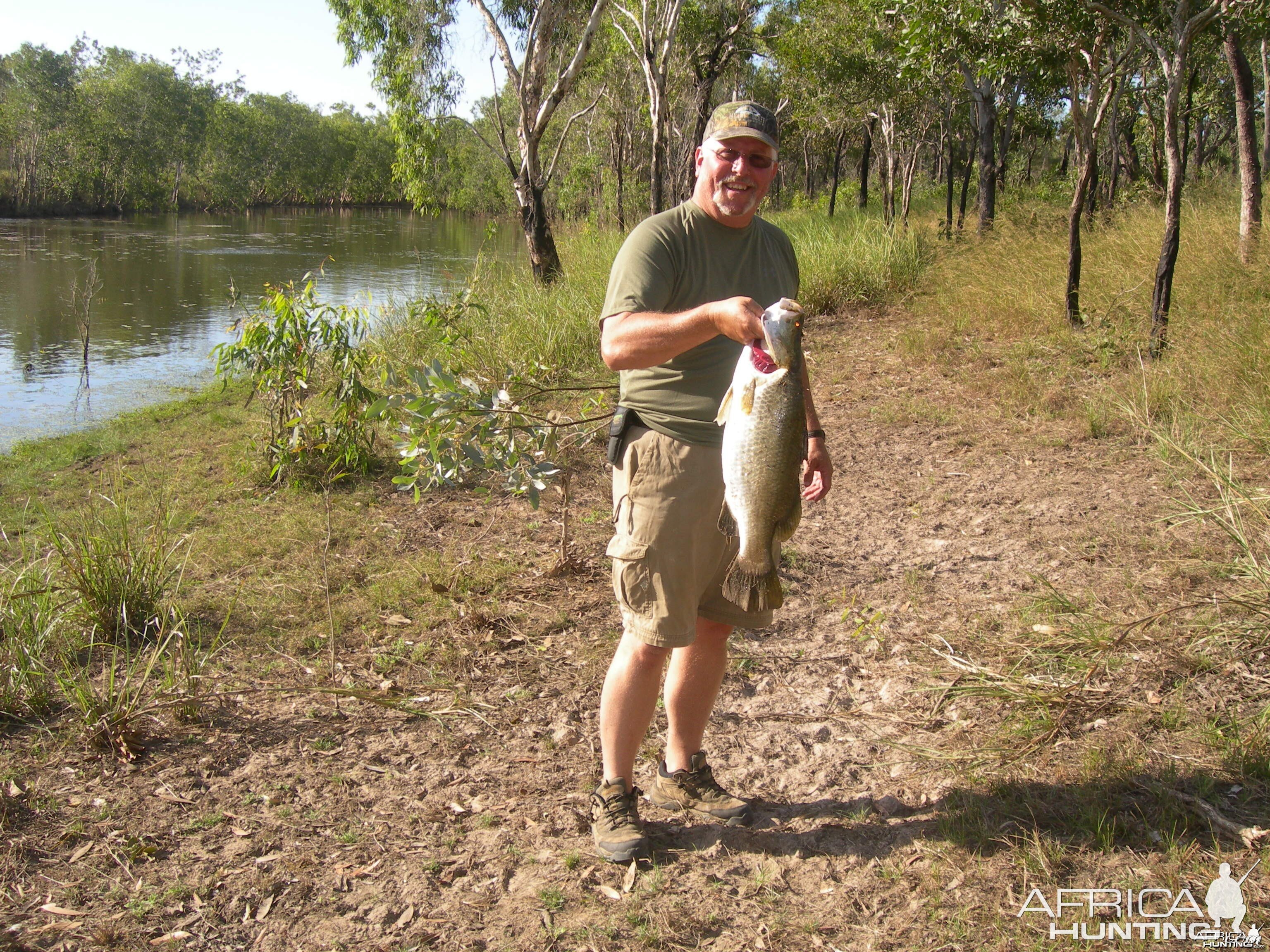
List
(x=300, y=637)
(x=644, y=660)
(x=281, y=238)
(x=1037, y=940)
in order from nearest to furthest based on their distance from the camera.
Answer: (x=1037, y=940) < (x=644, y=660) < (x=300, y=637) < (x=281, y=238)

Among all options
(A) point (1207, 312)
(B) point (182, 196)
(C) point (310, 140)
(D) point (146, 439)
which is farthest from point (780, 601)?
(C) point (310, 140)

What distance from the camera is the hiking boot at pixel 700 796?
108 inches

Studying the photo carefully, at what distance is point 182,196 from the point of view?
194 feet

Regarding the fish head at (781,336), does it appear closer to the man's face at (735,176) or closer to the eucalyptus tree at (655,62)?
the man's face at (735,176)

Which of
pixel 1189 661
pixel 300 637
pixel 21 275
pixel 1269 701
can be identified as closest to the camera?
pixel 1269 701

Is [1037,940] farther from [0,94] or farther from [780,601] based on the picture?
[0,94]

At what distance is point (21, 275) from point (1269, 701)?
25019mm

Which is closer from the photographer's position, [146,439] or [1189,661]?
[1189,661]

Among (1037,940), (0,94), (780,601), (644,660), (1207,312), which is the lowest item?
(1037,940)

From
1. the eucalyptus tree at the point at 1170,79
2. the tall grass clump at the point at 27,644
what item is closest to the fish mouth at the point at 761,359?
the tall grass clump at the point at 27,644

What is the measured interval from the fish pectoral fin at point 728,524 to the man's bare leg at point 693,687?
1.25 feet

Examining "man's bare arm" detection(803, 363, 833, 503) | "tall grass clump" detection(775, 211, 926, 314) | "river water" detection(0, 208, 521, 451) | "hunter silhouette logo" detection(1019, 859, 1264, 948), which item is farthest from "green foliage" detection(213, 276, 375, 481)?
"tall grass clump" detection(775, 211, 926, 314)

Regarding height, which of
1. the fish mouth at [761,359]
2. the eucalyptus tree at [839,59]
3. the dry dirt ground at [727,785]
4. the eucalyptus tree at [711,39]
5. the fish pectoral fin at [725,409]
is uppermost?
the eucalyptus tree at [711,39]

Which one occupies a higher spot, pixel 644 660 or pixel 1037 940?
pixel 644 660
